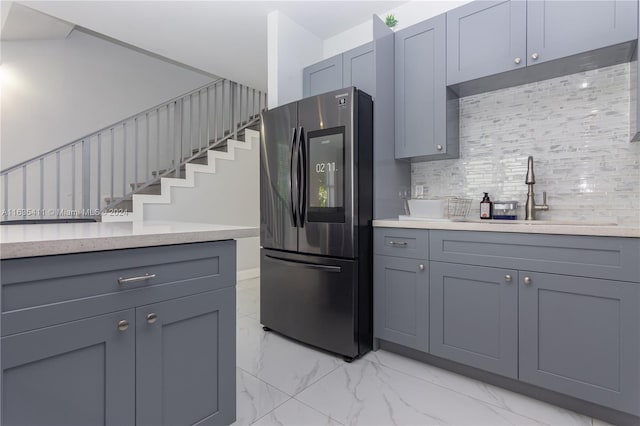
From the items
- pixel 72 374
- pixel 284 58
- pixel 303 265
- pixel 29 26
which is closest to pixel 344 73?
pixel 284 58

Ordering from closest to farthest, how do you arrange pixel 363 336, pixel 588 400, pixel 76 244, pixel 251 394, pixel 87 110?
pixel 76 244 → pixel 588 400 → pixel 251 394 → pixel 363 336 → pixel 87 110

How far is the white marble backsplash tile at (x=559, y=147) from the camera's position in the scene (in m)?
1.99

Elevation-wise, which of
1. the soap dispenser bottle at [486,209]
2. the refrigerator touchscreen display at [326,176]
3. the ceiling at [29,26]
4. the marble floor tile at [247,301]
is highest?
the ceiling at [29,26]

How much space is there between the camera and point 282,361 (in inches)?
90.1

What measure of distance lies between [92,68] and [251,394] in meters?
4.99

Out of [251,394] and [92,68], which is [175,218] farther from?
[251,394]

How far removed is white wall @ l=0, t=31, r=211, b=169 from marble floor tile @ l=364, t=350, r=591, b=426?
472cm

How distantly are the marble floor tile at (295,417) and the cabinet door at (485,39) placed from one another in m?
2.20

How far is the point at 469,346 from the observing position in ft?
6.46

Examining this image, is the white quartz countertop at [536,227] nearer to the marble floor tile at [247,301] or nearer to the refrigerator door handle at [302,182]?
the refrigerator door handle at [302,182]

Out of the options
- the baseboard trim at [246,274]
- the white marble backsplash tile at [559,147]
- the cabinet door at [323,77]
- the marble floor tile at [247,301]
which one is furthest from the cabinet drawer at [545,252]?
the baseboard trim at [246,274]

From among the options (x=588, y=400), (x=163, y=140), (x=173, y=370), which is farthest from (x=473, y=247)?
(x=163, y=140)

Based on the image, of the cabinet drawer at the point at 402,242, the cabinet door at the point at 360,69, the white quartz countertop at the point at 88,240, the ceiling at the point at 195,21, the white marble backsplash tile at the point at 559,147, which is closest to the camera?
the white quartz countertop at the point at 88,240

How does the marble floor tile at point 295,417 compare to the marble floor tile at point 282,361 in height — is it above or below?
below
